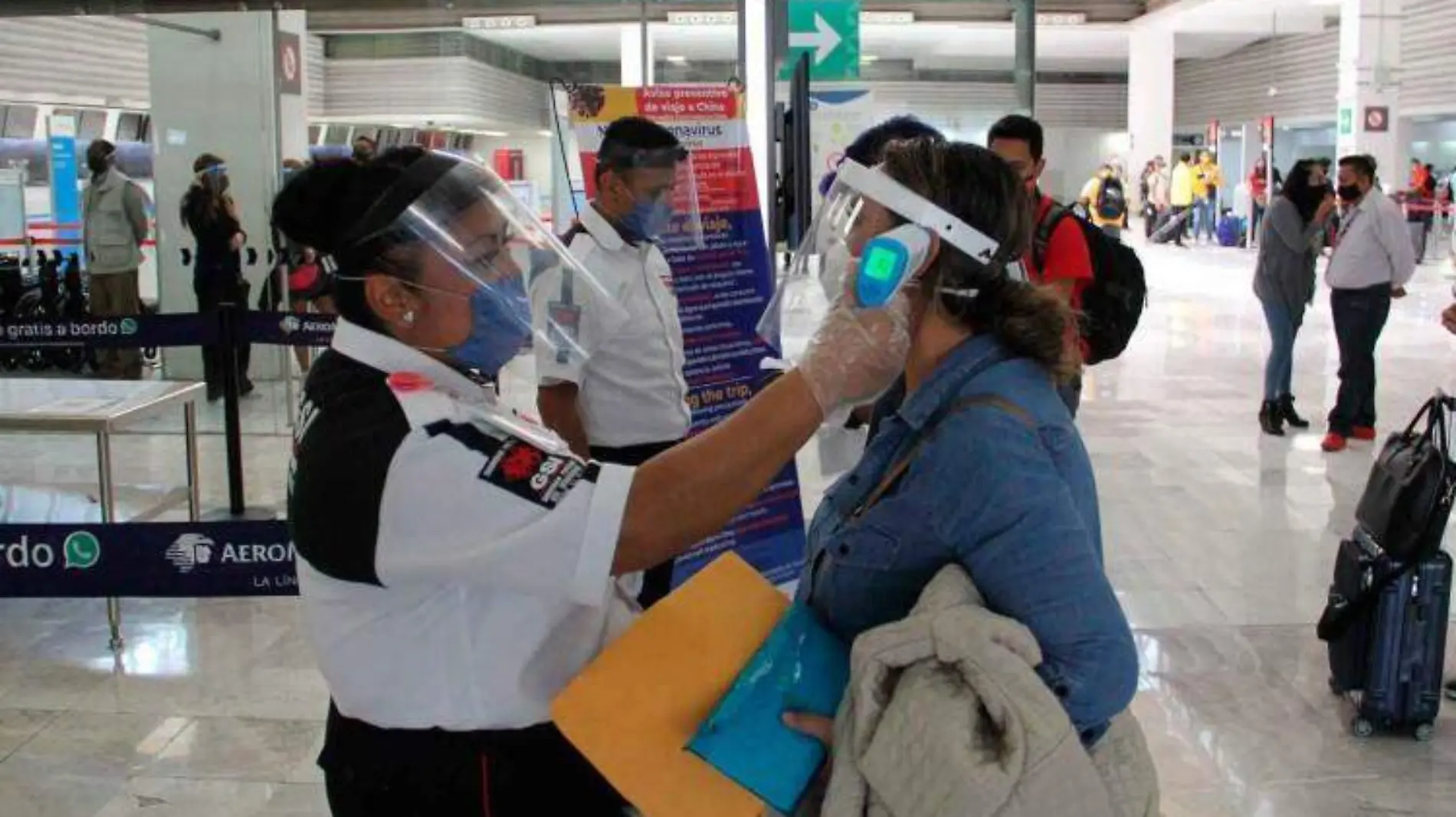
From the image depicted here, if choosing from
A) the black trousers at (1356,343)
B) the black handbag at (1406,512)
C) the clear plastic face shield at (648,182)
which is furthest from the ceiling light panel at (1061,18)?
the clear plastic face shield at (648,182)

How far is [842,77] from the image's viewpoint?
753 centimetres

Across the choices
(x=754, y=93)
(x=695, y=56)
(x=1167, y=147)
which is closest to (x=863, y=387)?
(x=754, y=93)

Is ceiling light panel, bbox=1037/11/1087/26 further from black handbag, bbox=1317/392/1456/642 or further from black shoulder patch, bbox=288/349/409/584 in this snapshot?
black shoulder patch, bbox=288/349/409/584

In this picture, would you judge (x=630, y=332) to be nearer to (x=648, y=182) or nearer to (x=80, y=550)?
(x=648, y=182)

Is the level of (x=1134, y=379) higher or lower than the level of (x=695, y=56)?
lower

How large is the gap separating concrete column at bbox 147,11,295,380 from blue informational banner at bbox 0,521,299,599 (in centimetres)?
664

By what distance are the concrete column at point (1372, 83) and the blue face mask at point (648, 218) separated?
15.5 metres

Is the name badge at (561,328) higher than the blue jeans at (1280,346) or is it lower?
higher

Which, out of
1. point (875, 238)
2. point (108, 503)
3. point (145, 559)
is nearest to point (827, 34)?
point (108, 503)

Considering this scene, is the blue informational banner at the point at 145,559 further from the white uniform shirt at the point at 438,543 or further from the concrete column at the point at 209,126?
the concrete column at the point at 209,126

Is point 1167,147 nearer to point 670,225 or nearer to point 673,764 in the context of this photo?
point 670,225

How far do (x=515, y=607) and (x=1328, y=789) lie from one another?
2672mm

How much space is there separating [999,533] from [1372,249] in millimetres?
6787

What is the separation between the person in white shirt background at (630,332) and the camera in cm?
357
